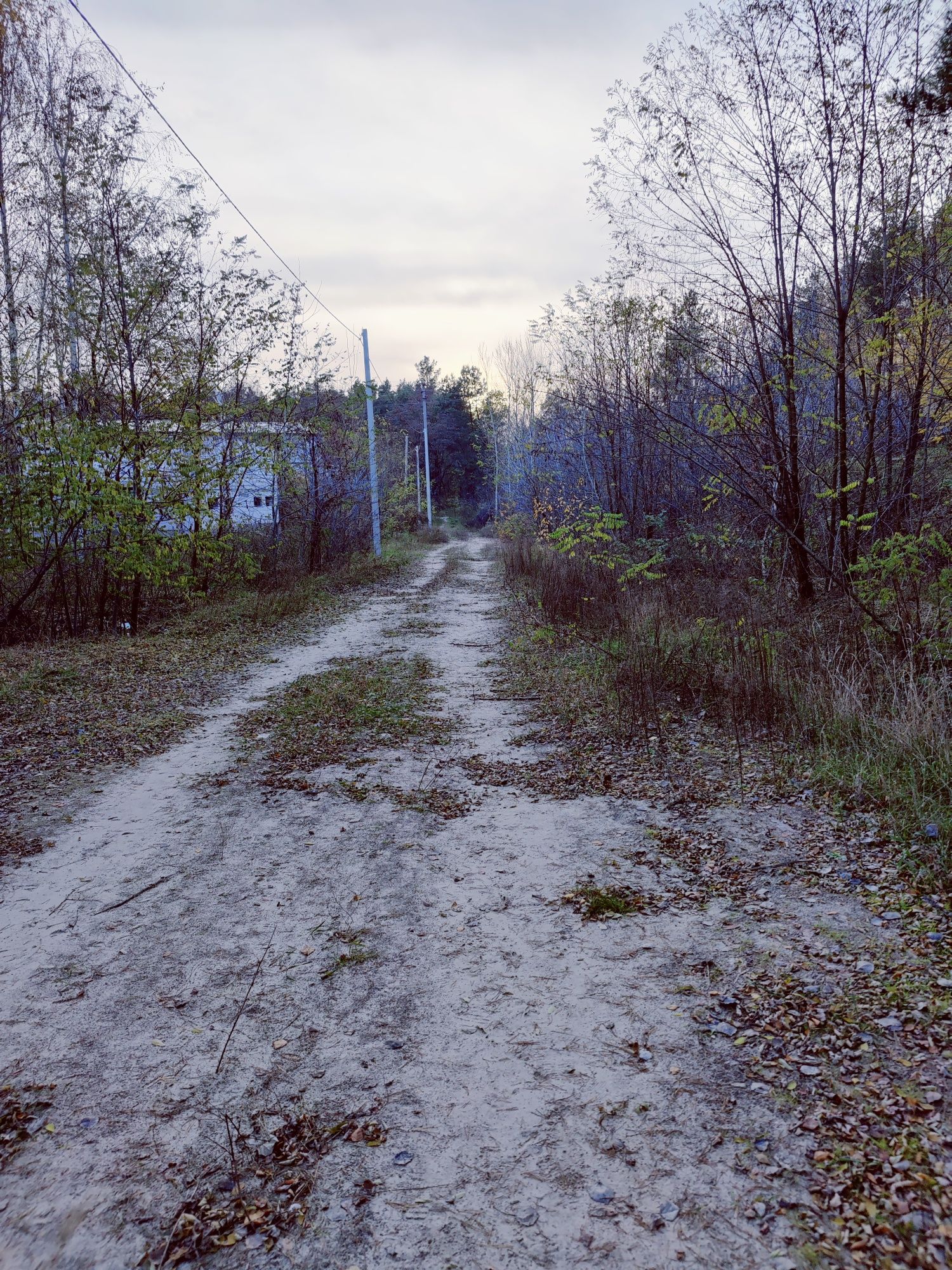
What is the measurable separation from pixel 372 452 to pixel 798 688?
17.4m

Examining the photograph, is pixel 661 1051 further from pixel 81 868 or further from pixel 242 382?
pixel 242 382

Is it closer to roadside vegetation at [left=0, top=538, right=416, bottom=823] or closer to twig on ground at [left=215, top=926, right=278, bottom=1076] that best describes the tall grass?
twig on ground at [left=215, top=926, right=278, bottom=1076]

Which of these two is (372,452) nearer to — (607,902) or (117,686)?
(117,686)

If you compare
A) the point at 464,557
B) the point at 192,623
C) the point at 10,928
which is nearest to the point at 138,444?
the point at 192,623

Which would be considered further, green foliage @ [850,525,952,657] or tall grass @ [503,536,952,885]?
green foliage @ [850,525,952,657]

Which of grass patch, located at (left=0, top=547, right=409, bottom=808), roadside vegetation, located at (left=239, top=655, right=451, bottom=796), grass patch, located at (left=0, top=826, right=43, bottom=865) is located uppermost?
grass patch, located at (left=0, top=547, right=409, bottom=808)

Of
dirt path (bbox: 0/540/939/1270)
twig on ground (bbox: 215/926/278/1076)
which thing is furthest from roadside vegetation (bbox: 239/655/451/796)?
twig on ground (bbox: 215/926/278/1076)

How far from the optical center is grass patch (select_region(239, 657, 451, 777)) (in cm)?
593

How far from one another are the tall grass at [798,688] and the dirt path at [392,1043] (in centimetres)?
61

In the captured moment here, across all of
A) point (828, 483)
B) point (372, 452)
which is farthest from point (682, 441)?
point (372, 452)

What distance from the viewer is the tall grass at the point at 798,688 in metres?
4.15

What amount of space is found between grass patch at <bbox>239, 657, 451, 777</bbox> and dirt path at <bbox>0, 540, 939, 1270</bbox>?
3.95 ft

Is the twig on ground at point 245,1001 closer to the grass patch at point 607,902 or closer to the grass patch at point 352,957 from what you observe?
the grass patch at point 352,957

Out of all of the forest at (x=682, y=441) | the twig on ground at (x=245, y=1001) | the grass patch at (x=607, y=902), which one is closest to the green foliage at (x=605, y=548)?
the forest at (x=682, y=441)
